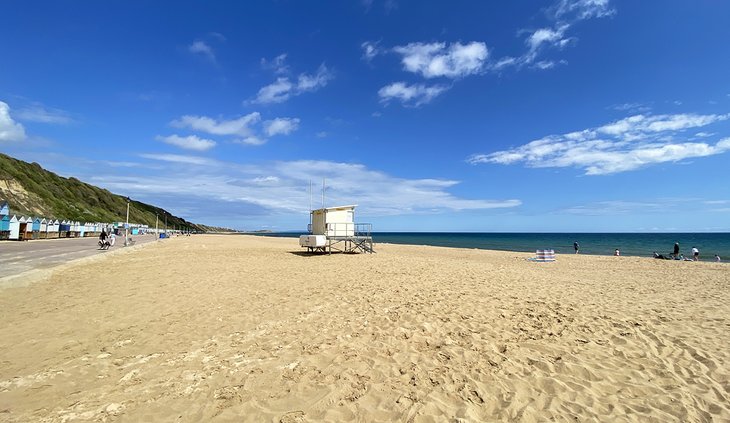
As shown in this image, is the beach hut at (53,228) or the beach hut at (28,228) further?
the beach hut at (53,228)

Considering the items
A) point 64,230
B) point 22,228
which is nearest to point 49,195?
point 64,230

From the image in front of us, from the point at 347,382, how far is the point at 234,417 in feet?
4.43

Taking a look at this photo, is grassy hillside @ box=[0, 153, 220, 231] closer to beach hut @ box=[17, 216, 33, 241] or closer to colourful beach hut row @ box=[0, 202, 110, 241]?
colourful beach hut row @ box=[0, 202, 110, 241]

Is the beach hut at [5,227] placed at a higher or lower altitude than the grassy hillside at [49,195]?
lower

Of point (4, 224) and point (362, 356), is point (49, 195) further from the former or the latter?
point (362, 356)

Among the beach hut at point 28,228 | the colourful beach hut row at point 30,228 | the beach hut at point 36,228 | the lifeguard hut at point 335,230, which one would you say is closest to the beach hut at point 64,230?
the colourful beach hut row at point 30,228

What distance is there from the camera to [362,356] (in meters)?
5.20

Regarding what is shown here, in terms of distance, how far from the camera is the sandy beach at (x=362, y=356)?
3.80 meters

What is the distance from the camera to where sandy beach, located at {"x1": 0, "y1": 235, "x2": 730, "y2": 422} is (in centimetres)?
380

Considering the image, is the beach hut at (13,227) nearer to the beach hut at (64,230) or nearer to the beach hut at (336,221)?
the beach hut at (64,230)

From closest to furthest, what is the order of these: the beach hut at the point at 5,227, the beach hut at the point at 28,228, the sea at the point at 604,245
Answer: the beach hut at the point at 5,227
the beach hut at the point at 28,228
the sea at the point at 604,245

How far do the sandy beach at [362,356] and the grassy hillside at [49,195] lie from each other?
5348cm

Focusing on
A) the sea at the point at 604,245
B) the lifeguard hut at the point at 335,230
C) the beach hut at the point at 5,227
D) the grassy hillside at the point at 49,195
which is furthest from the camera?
the grassy hillside at the point at 49,195

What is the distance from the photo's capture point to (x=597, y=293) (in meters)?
10.4
